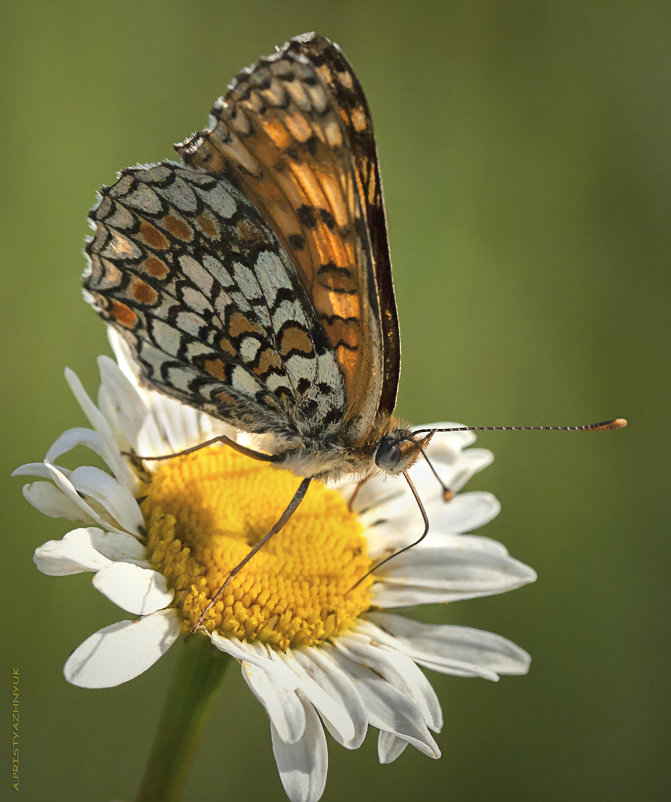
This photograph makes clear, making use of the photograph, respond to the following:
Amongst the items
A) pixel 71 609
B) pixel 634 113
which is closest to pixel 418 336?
pixel 634 113

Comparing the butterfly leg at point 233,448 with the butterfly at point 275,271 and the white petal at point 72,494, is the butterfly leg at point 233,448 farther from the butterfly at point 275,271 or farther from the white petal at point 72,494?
the white petal at point 72,494

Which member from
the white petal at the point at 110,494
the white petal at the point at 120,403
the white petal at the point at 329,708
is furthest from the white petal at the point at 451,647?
the white petal at the point at 120,403

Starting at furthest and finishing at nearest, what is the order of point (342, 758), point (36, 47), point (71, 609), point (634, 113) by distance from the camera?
point (634, 113), point (36, 47), point (342, 758), point (71, 609)

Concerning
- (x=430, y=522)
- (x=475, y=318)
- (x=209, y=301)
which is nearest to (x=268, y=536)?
(x=209, y=301)

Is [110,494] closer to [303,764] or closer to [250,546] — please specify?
[250,546]

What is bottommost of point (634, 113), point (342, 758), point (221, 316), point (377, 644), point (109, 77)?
point (342, 758)

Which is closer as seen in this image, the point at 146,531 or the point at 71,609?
the point at 146,531

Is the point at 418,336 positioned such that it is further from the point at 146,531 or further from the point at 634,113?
the point at 146,531
